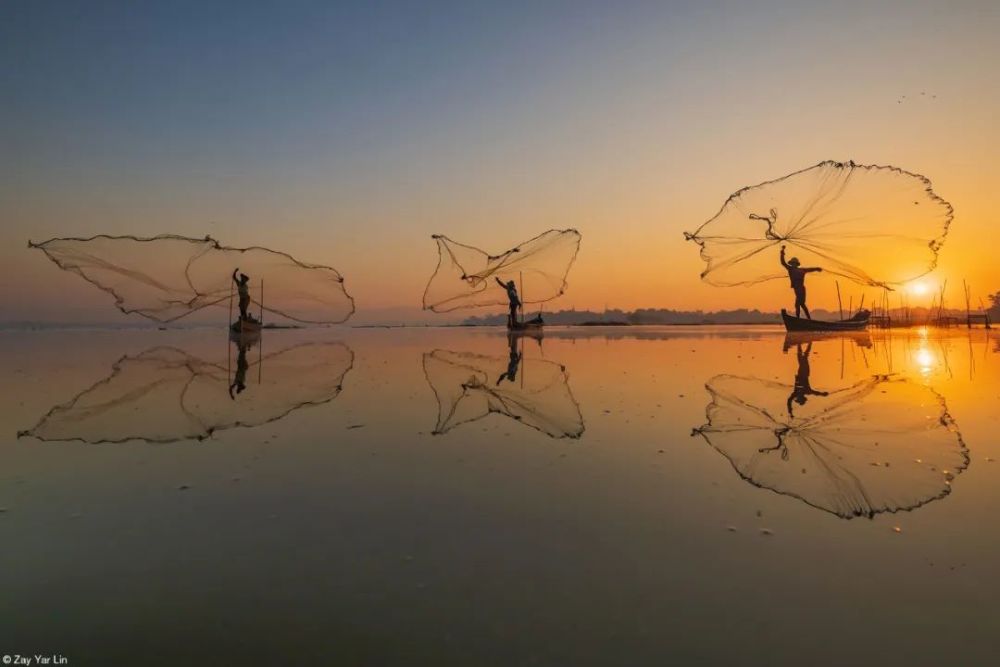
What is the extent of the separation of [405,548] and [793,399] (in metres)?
Answer: 9.32

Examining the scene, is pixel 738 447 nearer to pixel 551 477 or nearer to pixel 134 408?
pixel 551 477

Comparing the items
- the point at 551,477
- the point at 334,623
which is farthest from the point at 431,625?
the point at 551,477

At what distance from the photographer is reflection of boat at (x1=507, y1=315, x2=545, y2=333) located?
45188 millimetres

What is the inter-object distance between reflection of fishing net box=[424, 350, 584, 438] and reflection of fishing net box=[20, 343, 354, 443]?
9.19 feet

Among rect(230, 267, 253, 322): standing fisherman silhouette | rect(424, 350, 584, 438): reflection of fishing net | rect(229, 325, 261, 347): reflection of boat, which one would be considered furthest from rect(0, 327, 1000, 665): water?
rect(229, 325, 261, 347): reflection of boat

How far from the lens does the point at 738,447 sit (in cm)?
703

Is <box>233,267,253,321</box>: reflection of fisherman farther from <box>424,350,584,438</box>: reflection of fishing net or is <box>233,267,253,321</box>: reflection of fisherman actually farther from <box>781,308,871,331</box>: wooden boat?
<box>781,308,871,331</box>: wooden boat

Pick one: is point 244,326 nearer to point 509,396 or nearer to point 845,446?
point 509,396

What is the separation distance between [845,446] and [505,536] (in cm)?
536

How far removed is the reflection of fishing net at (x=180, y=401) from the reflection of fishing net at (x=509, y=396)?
2.80m

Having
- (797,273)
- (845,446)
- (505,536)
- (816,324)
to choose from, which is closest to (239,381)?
(505,536)

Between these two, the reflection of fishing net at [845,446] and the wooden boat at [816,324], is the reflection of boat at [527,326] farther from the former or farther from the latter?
the reflection of fishing net at [845,446]

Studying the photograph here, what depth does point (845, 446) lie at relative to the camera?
23.2 ft

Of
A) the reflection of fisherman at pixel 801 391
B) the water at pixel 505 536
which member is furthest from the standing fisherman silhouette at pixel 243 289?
the reflection of fisherman at pixel 801 391
